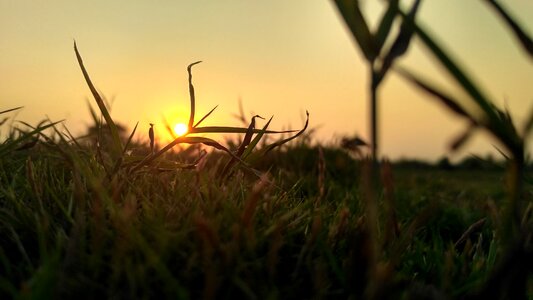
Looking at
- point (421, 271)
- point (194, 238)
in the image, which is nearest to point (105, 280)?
point (194, 238)

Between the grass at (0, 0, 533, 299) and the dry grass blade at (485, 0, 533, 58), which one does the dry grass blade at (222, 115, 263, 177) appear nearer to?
the grass at (0, 0, 533, 299)

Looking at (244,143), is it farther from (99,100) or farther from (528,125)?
(528,125)

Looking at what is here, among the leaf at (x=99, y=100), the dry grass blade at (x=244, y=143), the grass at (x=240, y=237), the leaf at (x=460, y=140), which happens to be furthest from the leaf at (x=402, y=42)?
the leaf at (x=99, y=100)

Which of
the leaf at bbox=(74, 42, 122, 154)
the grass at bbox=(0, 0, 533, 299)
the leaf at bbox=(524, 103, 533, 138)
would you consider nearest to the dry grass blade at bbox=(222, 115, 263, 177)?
the grass at bbox=(0, 0, 533, 299)

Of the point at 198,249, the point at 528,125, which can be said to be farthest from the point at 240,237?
the point at 528,125

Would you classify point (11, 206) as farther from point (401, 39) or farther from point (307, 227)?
point (401, 39)

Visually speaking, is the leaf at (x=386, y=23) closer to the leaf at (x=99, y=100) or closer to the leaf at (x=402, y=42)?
the leaf at (x=402, y=42)
